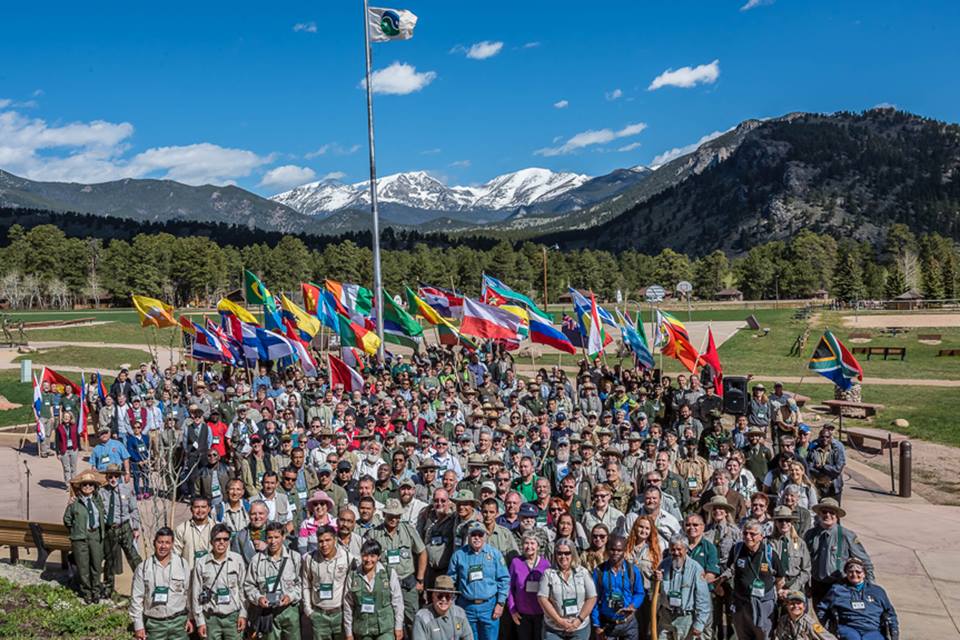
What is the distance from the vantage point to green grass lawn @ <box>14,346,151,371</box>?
37.9 metres

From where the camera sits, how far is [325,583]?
23.5 feet

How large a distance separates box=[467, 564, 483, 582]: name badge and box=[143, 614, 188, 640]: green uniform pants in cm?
263

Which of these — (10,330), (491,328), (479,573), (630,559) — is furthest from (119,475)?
(10,330)

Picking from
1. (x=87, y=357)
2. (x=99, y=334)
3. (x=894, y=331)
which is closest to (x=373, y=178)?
(x=87, y=357)

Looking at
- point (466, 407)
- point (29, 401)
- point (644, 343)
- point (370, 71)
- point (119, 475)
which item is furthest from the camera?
point (29, 401)

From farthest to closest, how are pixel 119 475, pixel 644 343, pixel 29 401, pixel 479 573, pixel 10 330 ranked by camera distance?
pixel 10 330 < pixel 29 401 < pixel 644 343 < pixel 119 475 < pixel 479 573

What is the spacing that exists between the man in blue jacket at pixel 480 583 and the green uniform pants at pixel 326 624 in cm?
109

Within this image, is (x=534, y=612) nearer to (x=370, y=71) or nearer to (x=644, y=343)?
(x=644, y=343)

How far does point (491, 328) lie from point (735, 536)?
43.1ft

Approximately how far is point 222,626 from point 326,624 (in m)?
0.94

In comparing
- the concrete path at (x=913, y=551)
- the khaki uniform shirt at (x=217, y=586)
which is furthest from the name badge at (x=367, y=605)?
the concrete path at (x=913, y=551)

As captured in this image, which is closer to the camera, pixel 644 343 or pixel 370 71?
pixel 644 343

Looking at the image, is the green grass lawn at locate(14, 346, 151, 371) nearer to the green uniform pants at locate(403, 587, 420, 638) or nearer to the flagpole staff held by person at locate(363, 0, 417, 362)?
the flagpole staff held by person at locate(363, 0, 417, 362)

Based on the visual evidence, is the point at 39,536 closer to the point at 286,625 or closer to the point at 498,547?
the point at 286,625
